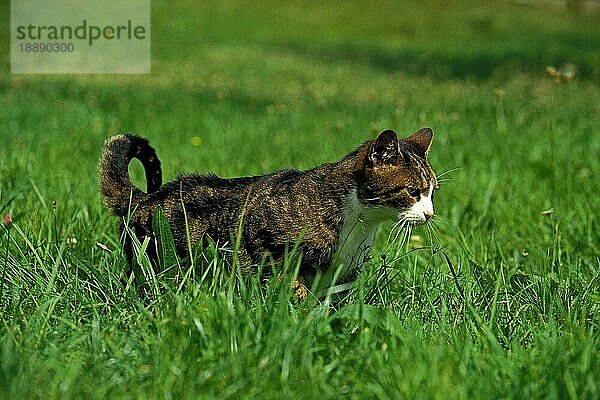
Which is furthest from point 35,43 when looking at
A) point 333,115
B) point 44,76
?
point 333,115

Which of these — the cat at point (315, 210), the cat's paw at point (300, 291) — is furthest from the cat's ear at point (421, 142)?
the cat's paw at point (300, 291)

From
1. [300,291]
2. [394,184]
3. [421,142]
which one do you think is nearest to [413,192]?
[394,184]

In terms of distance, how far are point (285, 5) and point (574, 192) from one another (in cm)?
2267

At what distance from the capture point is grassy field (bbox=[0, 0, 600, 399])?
7.47 ft

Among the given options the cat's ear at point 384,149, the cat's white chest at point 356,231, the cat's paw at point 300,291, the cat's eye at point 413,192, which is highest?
the cat's ear at point 384,149

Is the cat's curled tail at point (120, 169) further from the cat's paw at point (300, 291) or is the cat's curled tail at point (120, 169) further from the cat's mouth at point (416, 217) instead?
the cat's mouth at point (416, 217)

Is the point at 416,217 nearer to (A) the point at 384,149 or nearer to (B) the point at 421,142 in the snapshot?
(A) the point at 384,149

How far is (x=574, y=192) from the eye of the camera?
489cm

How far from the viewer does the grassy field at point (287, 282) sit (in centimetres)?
228

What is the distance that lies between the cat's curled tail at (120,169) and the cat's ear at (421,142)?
3.64 feet

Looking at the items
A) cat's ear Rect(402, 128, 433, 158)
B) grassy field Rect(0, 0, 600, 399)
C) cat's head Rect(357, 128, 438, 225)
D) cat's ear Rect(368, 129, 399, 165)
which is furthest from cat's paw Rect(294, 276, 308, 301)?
cat's ear Rect(402, 128, 433, 158)

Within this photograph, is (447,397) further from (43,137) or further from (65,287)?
(43,137)

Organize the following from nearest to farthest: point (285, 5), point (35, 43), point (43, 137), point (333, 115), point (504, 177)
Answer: point (504, 177), point (43, 137), point (333, 115), point (35, 43), point (285, 5)

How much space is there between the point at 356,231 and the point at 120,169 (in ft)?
3.47
